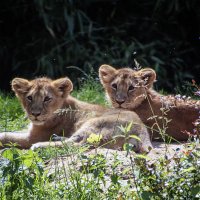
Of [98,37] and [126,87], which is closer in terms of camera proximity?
[126,87]

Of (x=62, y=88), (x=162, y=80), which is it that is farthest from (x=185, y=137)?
(x=162, y=80)

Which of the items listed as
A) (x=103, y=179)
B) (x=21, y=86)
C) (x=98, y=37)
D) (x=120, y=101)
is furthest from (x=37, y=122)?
(x=98, y=37)

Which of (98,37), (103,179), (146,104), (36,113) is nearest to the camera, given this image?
(103,179)

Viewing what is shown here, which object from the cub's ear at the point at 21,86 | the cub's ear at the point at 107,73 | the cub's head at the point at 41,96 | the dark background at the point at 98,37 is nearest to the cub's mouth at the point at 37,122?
the cub's head at the point at 41,96

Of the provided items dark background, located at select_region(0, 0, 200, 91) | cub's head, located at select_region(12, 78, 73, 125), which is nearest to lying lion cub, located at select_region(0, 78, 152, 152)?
cub's head, located at select_region(12, 78, 73, 125)

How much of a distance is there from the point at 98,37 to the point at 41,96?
5207mm

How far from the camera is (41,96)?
7762 millimetres

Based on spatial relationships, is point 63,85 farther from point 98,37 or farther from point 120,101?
point 98,37

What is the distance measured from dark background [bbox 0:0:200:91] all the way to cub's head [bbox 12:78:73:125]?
418cm

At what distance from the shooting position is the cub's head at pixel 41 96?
25.4ft

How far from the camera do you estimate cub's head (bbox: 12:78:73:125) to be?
775 cm

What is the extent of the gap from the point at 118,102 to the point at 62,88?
23.5 inches

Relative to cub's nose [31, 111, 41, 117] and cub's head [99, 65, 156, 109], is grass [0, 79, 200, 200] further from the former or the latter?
cub's head [99, 65, 156, 109]

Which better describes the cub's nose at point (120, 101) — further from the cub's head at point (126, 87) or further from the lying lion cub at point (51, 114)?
the lying lion cub at point (51, 114)
